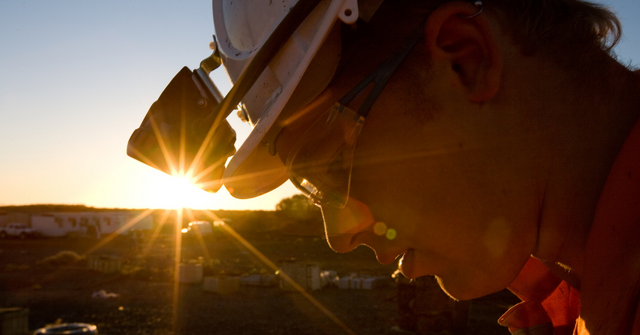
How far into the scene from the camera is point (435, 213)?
1400mm

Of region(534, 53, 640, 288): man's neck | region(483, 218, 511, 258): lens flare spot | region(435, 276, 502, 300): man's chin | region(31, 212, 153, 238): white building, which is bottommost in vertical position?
region(435, 276, 502, 300): man's chin

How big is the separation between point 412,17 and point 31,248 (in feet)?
130

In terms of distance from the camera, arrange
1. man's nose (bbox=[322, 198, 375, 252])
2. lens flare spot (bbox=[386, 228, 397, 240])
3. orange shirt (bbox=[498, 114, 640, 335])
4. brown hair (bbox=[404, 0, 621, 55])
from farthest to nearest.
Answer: man's nose (bbox=[322, 198, 375, 252]), lens flare spot (bbox=[386, 228, 397, 240]), brown hair (bbox=[404, 0, 621, 55]), orange shirt (bbox=[498, 114, 640, 335])

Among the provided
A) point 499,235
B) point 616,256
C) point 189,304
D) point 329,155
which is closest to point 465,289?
point 499,235

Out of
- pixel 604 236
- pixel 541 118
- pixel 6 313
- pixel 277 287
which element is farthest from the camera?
pixel 277 287

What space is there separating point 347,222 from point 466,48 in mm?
722

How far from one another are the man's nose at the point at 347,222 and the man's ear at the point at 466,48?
21.3 inches

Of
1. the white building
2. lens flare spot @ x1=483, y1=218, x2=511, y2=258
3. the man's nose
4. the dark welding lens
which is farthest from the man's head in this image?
the white building

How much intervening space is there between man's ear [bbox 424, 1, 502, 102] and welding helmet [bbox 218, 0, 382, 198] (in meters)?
0.20

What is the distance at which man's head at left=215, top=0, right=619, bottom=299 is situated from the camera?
51.9 inches

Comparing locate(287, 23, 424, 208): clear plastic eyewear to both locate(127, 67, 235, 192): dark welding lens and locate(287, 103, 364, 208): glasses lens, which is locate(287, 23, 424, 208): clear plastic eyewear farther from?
locate(127, 67, 235, 192): dark welding lens

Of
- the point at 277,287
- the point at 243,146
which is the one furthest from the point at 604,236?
the point at 277,287

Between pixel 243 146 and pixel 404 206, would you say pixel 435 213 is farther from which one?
pixel 243 146

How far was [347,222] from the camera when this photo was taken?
5.64ft
